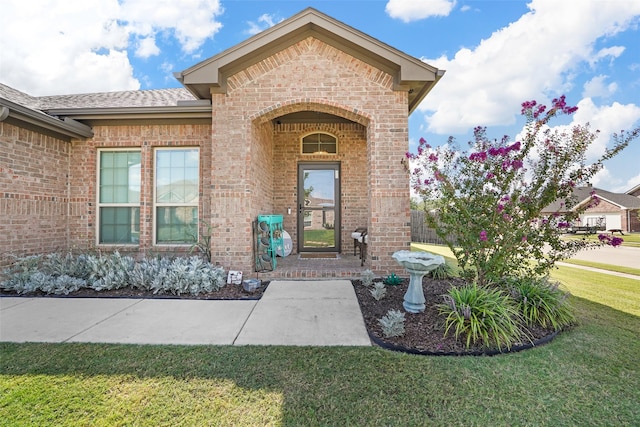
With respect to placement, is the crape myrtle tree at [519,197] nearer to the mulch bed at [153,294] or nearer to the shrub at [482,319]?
the shrub at [482,319]

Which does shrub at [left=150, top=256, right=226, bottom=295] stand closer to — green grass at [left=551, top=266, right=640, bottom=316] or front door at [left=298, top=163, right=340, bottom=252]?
front door at [left=298, top=163, right=340, bottom=252]

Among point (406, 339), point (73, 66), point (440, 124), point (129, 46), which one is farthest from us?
point (440, 124)

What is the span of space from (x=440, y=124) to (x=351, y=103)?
120 ft

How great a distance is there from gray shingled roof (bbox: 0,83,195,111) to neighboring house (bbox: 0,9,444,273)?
0.54 ft

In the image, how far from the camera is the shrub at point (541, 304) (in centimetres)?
328

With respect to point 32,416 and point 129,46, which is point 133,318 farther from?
point 129,46

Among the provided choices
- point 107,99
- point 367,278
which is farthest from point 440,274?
point 107,99

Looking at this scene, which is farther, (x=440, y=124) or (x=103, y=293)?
(x=440, y=124)

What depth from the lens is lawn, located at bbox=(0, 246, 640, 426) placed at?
187 centimetres

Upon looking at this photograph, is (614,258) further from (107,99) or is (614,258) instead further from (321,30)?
(107,99)

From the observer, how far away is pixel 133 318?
3.48 metres

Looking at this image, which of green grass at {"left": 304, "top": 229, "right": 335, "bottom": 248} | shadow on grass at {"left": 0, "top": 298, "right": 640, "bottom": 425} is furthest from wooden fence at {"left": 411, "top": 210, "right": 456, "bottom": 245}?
shadow on grass at {"left": 0, "top": 298, "right": 640, "bottom": 425}

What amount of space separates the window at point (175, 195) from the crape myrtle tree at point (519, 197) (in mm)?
4949

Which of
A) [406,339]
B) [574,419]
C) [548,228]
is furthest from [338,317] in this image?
[548,228]
